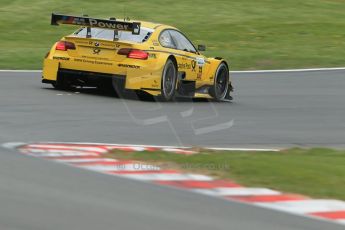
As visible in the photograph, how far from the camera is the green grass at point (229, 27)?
23281mm

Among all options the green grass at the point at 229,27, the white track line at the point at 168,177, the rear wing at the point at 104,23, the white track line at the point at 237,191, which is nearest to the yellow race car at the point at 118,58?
the rear wing at the point at 104,23

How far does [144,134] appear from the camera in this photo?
10367 mm

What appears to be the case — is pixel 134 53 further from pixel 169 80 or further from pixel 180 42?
pixel 180 42

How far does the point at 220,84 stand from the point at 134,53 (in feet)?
8.24

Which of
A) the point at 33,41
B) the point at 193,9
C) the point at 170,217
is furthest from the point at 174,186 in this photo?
the point at 193,9

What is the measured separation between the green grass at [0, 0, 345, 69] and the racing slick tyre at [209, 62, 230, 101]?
6.01m

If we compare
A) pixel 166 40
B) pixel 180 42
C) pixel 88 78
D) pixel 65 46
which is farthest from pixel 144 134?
pixel 180 42

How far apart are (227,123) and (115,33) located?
2.95 m

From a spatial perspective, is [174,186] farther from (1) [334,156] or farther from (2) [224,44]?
(2) [224,44]

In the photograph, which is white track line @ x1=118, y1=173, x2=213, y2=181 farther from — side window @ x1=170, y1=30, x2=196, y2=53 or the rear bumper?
side window @ x1=170, y1=30, x2=196, y2=53

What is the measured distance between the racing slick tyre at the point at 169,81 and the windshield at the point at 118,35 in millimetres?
642

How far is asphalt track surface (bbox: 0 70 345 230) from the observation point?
5824mm

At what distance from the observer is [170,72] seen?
1398 centimetres

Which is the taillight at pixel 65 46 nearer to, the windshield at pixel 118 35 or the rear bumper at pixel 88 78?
the windshield at pixel 118 35
